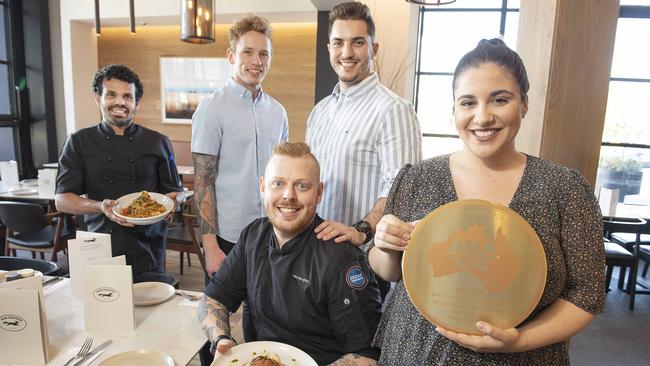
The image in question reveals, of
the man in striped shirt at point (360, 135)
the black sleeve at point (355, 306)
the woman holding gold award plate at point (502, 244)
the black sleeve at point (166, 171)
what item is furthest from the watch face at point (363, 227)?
the black sleeve at point (166, 171)

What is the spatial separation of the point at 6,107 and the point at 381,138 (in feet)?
21.3

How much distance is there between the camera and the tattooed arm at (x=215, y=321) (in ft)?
4.19

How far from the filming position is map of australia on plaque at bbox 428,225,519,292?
3.01 ft

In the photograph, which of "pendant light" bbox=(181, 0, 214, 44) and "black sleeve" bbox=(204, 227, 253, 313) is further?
"pendant light" bbox=(181, 0, 214, 44)

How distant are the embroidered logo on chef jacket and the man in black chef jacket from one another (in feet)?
3.99

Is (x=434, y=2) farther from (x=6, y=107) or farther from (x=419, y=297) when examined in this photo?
(x=6, y=107)

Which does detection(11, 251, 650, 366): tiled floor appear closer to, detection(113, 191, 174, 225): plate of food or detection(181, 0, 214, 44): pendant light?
detection(113, 191, 174, 225): plate of food

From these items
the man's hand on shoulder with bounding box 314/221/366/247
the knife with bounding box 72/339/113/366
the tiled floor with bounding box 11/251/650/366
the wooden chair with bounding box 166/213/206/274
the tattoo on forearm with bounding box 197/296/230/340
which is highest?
the man's hand on shoulder with bounding box 314/221/366/247

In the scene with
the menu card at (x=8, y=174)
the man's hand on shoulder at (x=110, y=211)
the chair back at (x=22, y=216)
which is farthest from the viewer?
the menu card at (x=8, y=174)

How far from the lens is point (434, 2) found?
244cm

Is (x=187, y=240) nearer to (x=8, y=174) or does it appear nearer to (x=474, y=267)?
(x=8, y=174)

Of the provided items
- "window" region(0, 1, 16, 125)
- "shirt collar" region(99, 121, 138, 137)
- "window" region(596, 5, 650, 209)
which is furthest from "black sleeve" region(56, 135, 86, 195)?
"window" region(596, 5, 650, 209)

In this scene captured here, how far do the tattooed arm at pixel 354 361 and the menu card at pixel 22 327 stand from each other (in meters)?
0.90

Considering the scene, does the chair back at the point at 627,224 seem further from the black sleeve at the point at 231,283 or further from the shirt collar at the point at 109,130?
the shirt collar at the point at 109,130
